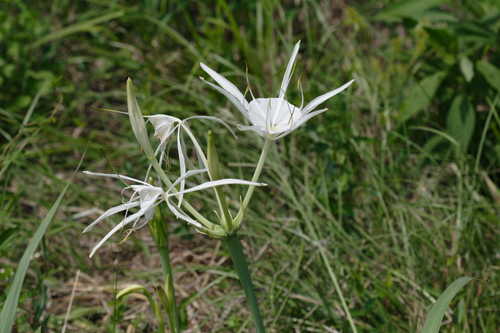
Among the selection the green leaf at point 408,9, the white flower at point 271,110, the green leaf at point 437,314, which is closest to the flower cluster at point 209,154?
the white flower at point 271,110

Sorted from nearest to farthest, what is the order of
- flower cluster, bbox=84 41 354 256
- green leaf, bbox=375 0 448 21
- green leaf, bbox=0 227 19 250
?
flower cluster, bbox=84 41 354 256, green leaf, bbox=0 227 19 250, green leaf, bbox=375 0 448 21

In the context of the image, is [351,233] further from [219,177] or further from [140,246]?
[219,177]

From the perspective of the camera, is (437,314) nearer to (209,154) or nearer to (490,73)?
(209,154)

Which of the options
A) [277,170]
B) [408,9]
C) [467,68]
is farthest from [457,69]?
[277,170]

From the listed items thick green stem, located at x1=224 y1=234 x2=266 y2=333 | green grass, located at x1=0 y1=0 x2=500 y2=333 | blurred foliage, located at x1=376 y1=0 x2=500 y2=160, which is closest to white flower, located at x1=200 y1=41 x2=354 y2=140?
thick green stem, located at x1=224 y1=234 x2=266 y2=333

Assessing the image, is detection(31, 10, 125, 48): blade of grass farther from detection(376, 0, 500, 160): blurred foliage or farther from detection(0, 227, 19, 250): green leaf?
detection(0, 227, 19, 250): green leaf
